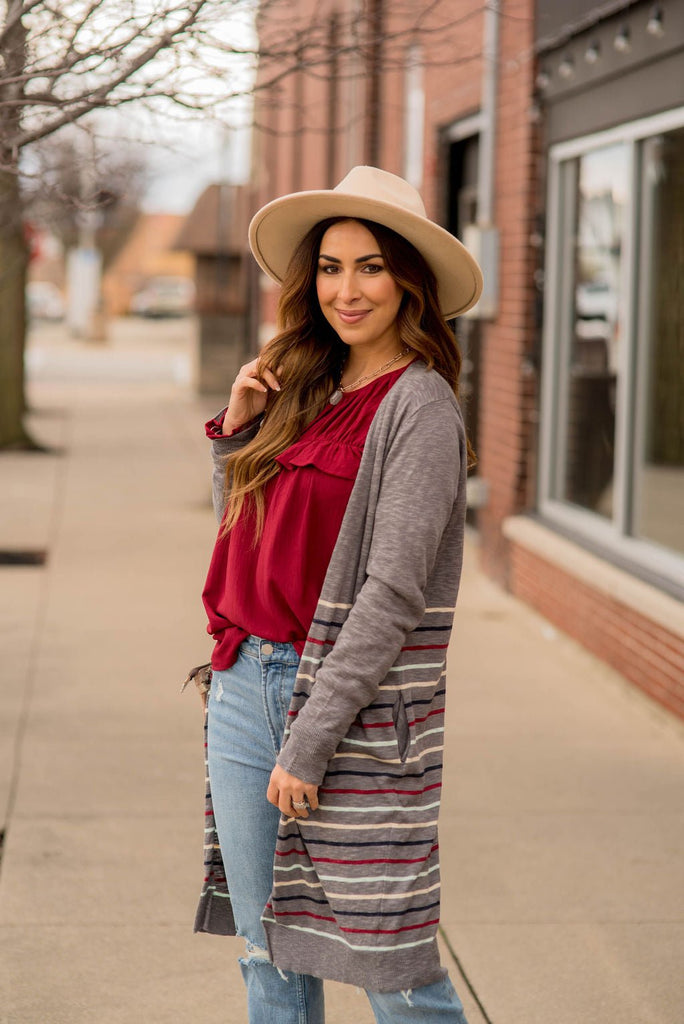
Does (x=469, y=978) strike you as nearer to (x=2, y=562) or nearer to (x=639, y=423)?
(x=639, y=423)

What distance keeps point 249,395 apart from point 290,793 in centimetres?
78

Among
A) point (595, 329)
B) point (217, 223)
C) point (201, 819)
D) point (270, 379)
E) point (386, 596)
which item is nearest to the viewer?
point (386, 596)

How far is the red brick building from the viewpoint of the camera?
245 inches

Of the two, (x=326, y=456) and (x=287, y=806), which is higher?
(x=326, y=456)

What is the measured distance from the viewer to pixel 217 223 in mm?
22672

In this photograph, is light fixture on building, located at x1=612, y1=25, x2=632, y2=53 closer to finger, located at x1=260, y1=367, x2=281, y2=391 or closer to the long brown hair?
the long brown hair

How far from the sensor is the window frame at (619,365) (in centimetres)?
654

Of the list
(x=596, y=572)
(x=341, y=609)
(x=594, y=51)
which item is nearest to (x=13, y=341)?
(x=594, y=51)

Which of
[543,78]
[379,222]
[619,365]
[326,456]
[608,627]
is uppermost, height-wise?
[543,78]

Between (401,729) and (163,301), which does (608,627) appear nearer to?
(401,729)

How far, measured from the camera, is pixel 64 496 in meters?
12.5

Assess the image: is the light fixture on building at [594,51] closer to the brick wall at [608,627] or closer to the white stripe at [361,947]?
the brick wall at [608,627]

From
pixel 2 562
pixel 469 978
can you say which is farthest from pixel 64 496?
pixel 469 978

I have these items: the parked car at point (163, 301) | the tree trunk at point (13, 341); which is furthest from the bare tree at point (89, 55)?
the parked car at point (163, 301)
